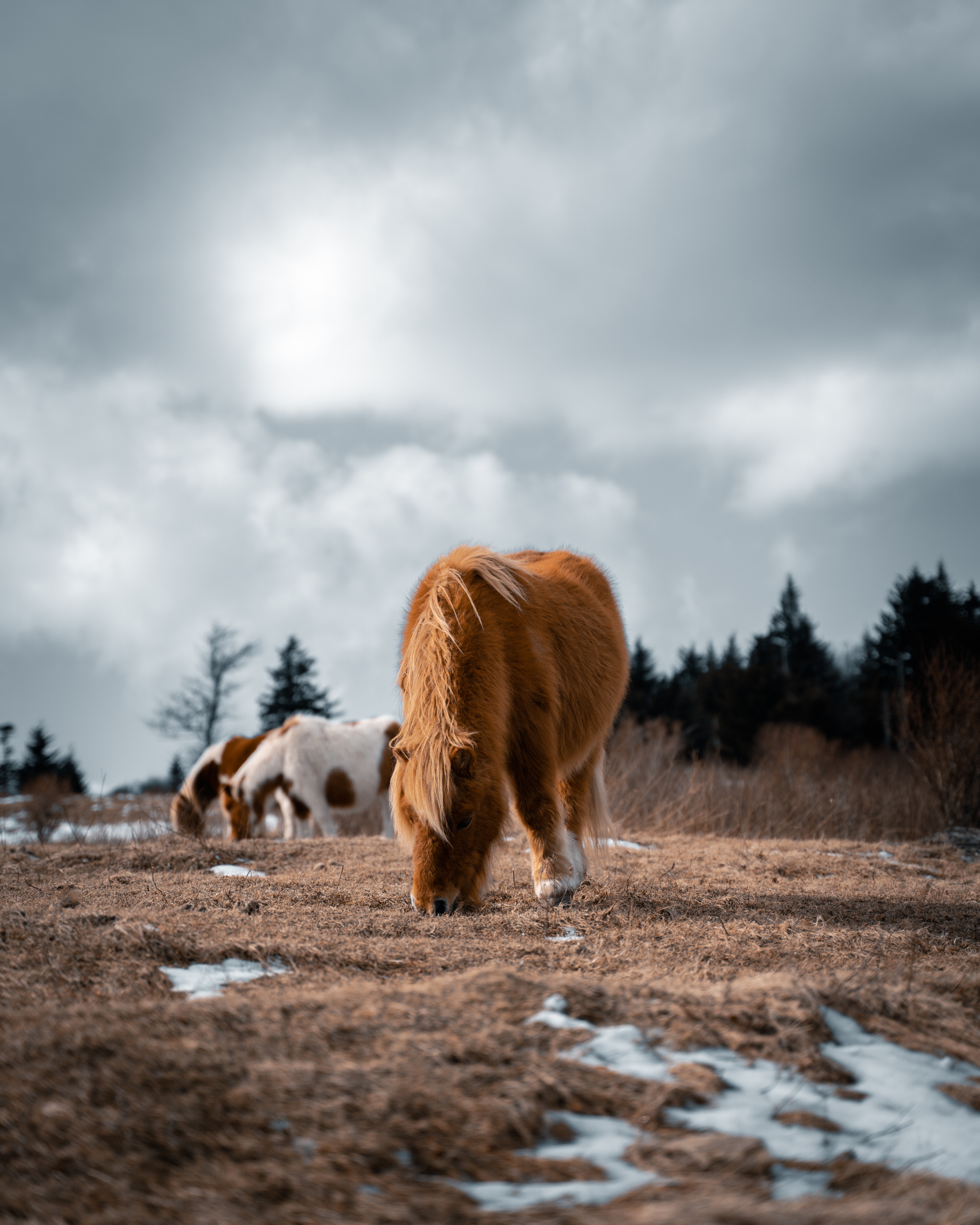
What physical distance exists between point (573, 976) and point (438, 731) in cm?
192

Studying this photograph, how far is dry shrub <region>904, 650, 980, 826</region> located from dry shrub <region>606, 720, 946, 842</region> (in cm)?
40

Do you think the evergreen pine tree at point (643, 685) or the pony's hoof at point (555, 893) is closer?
the pony's hoof at point (555, 893)

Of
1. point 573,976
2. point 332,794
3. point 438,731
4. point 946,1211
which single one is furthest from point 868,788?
point 946,1211

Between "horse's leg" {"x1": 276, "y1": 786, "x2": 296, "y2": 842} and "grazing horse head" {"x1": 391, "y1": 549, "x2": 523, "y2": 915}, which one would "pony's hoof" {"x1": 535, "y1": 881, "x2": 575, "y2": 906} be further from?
"horse's leg" {"x1": 276, "y1": 786, "x2": 296, "y2": 842}

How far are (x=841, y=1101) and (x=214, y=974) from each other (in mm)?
2027

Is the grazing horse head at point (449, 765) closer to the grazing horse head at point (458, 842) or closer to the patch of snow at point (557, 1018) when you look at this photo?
the grazing horse head at point (458, 842)

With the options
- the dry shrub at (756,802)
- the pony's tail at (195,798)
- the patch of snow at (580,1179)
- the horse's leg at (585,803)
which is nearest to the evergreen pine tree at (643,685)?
the dry shrub at (756,802)

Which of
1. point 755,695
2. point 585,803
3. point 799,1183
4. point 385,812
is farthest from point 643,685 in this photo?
point 799,1183

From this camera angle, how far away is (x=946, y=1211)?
1318 millimetres

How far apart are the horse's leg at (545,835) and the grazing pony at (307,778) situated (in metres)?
8.47

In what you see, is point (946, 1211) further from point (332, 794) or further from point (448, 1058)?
point (332, 794)

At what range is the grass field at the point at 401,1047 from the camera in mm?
1387

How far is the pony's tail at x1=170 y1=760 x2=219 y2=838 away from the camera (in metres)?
13.9

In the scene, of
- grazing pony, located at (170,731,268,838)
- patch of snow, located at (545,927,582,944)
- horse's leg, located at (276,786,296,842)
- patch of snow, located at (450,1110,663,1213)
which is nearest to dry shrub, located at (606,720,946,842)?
horse's leg, located at (276,786,296,842)
